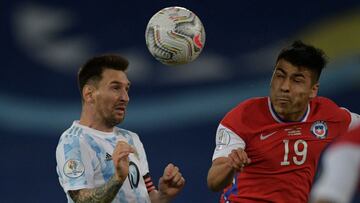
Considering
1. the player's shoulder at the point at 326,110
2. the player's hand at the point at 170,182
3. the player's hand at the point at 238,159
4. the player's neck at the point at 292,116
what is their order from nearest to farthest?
the player's hand at the point at 238,159 → the player's hand at the point at 170,182 → the player's neck at the point at 292,116 → the player's shoulder at the point at 326,110

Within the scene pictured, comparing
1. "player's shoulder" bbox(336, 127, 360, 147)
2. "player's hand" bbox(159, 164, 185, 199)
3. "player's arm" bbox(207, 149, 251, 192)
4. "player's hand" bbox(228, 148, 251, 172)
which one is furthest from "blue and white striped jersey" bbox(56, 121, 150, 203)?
"player's shoulder" bbox(336, 127, 360, 147)

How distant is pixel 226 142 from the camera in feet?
16.5

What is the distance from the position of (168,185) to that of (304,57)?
1.04 metres

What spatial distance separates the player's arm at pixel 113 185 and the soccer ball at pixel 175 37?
90cm

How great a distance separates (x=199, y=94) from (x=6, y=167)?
1.57 m

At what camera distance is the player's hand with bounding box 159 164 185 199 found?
4863 mm

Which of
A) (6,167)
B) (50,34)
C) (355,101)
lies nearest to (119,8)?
(50,34)

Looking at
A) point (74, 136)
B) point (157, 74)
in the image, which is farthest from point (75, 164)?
point (157, 74)

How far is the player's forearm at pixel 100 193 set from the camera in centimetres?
462

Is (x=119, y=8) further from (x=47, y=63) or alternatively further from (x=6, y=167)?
(x=6, y=167)

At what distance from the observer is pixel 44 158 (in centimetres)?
727

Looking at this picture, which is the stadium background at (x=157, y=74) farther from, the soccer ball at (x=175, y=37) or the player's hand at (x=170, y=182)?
the player's hand at (x=170, y=182)

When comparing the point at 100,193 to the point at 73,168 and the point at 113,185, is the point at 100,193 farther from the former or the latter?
the point at 73,168

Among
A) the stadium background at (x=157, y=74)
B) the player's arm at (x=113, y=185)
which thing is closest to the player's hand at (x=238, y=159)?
the player's arm at (x=113, y=185)
